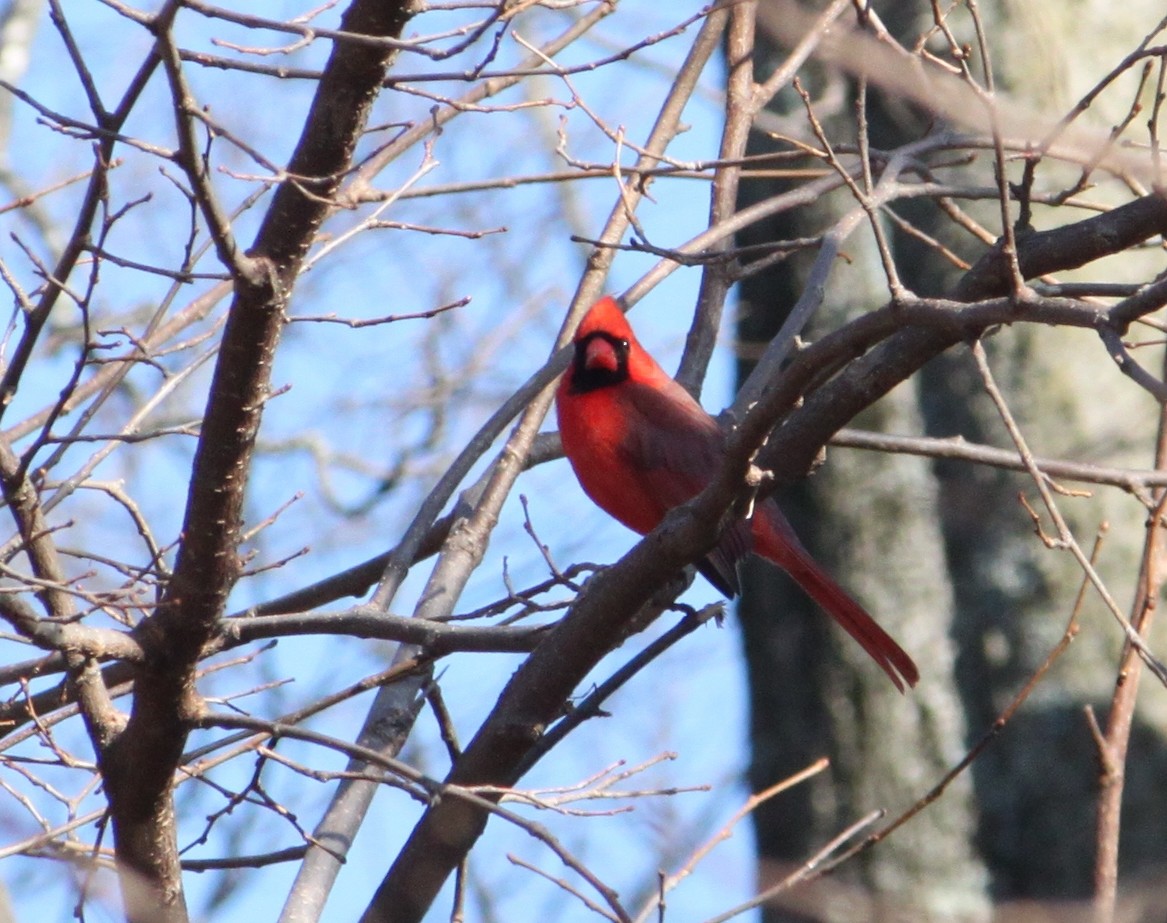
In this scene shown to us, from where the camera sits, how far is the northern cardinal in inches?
153

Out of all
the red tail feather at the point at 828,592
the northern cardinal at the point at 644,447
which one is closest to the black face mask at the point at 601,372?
the northern cardinal at the point at 644,447

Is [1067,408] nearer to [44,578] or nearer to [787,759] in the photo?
[787,759]

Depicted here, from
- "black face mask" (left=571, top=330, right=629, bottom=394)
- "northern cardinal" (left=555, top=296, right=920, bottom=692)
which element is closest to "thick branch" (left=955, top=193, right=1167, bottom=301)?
"northern cardinal" (left=555, top=296, right=920, bottom=692)

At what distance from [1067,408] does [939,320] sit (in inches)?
165

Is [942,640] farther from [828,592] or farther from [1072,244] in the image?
[1072,244]

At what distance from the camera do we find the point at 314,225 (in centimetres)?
212

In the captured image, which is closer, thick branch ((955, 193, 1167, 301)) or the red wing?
thick branch ((955, 193, 1167, 301))

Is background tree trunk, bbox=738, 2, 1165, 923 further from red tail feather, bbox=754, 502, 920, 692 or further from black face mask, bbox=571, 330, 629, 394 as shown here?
black face mask, bbox=571, 330, 629, 394

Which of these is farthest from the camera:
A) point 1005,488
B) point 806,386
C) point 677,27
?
point 1005,488

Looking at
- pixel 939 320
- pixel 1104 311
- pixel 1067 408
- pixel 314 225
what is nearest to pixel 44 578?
pixel 314 225

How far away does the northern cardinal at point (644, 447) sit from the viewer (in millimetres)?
3895

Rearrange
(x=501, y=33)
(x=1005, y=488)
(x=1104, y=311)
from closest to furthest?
(x=1104, y=311) < (x=501, y=33) < (x=1005, y=488)

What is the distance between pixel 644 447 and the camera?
3898 millimetres

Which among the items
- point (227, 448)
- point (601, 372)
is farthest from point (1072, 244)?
point (601, 372)
